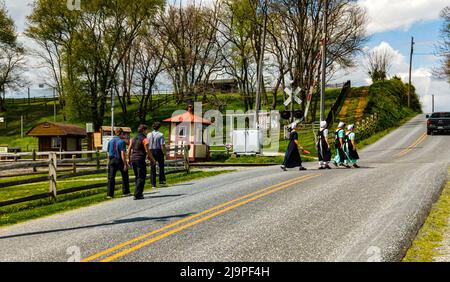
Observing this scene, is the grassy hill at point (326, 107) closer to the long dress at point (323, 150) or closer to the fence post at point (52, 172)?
the long dress at point (323, 150)

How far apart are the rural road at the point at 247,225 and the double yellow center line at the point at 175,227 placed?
2 centimetres

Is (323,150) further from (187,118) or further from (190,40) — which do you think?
(190,40)

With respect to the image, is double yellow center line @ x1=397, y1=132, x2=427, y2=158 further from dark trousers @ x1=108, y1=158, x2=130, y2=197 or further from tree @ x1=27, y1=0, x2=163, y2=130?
tree @ x1=27, y1=0, x2=163, y2=130

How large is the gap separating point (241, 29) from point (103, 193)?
131 feet

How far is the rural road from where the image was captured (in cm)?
623

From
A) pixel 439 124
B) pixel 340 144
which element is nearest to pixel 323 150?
pixel 340 144

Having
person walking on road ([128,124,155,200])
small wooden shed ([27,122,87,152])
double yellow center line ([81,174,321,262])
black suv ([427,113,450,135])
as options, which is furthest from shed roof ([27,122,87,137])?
double yellow center line ([81,174,321,262])

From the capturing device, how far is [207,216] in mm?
8711

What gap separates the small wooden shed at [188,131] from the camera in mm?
30328

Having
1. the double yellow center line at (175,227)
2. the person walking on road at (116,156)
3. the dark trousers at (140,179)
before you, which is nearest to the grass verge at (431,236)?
the double yellow center line at (175,227)

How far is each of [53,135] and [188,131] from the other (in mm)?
17474

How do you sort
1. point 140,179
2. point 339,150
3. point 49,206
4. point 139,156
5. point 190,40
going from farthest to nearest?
point 190,40 < point 339,150 < point 139,156 < point 140,179 < point 49,206

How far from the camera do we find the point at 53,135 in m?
41.9
